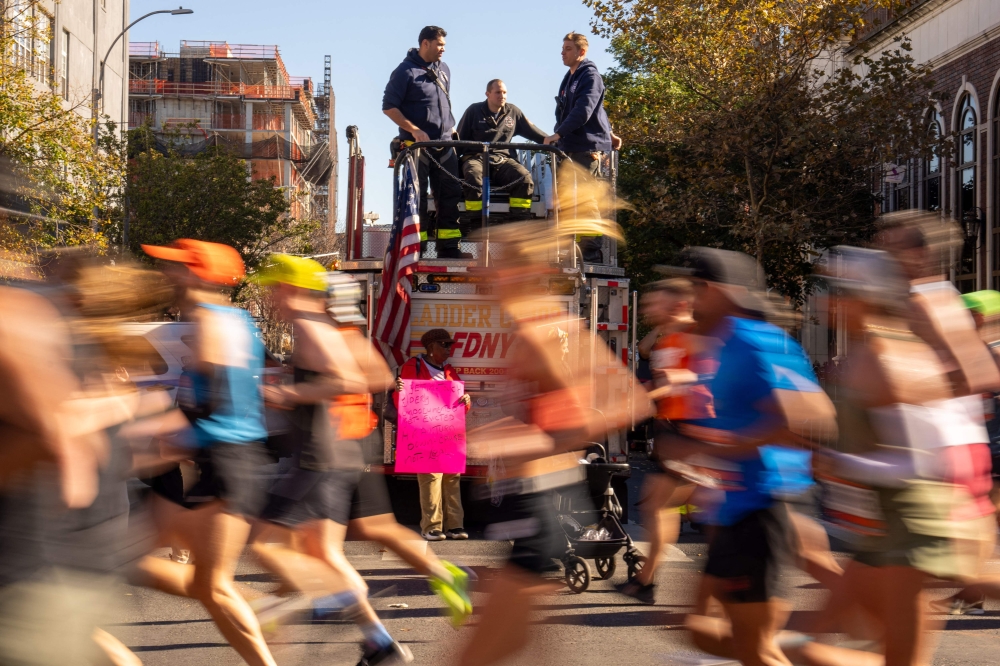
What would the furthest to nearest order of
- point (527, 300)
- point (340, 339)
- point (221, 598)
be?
point (340, 339) → point (221, 598) → point (527, 300)

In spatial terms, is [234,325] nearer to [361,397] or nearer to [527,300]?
[361,397]

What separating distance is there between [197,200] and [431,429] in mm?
29687

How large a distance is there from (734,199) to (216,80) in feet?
275

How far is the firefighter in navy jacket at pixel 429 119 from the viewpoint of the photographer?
1047cm

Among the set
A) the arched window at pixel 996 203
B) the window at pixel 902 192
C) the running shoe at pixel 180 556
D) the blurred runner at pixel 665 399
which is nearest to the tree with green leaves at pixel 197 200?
the window at pixel 902 192

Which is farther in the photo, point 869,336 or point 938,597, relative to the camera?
point 938,597

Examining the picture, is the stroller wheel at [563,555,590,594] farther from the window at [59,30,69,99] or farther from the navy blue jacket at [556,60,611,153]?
the window at [59,30,69,99]

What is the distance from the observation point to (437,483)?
9.66 metres

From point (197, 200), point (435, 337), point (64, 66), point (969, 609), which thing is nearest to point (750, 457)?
point (969, 609)

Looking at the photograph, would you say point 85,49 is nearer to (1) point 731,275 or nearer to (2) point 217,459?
(2) point 217,459

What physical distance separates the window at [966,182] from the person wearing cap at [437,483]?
18.3 metres

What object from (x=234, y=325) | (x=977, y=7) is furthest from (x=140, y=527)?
(x=977, y=7)

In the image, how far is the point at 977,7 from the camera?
964 inches

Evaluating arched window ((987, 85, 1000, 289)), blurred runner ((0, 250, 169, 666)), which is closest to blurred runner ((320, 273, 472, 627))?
blurred runner ((0, 250, 169, 666))
